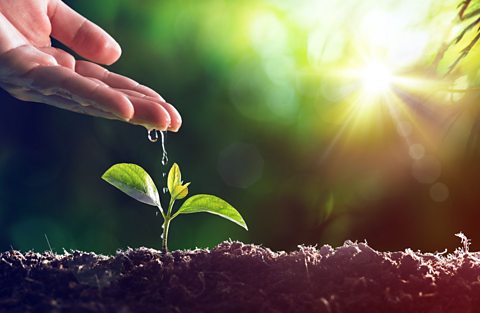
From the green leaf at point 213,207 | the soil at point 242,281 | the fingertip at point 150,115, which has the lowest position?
the soil at point 242,281

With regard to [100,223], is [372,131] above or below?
above

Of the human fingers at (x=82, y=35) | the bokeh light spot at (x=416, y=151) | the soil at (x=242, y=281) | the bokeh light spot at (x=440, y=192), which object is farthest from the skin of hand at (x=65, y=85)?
the bokeh light spot at (x=440, y=192)

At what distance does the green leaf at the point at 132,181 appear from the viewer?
148 cm

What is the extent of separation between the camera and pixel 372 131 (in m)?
2.82

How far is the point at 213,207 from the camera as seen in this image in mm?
1455

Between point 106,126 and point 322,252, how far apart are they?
189cm

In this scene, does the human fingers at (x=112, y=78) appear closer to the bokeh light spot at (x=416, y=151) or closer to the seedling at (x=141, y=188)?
the seedling at (x=141, y=188)

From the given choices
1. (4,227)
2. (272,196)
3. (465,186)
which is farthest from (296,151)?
(4,227)

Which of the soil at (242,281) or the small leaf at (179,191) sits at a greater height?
the small leaf at (179,191)

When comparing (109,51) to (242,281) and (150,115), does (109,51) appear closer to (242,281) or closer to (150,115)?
(150,115)

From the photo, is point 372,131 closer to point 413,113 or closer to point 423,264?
point 413,113

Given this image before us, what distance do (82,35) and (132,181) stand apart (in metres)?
1.09

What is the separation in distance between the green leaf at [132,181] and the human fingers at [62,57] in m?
0.72

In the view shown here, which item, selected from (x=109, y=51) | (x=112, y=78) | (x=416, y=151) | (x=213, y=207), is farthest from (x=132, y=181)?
(x=416, y=151)
